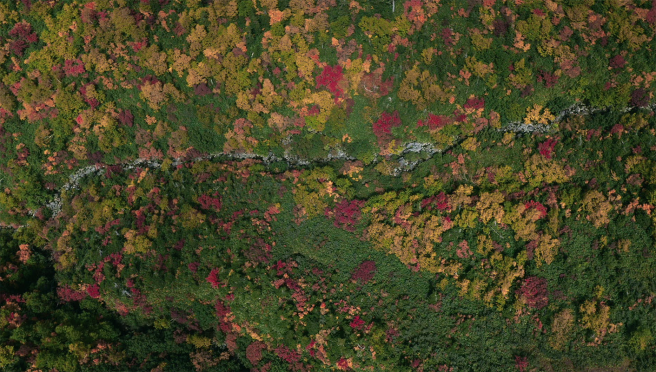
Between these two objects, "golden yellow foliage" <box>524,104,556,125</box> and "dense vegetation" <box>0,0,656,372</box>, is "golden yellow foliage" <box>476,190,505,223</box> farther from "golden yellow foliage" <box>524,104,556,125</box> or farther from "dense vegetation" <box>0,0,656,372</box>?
"golden yellow foliage" <box>524,104,556,125</box>

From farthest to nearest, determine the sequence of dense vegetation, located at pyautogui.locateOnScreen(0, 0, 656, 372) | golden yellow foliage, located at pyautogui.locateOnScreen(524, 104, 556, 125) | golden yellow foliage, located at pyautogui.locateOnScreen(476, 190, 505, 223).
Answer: golden yellow foliage, located at pyautogui.locateOnScreen(524, 104, 556, 125) → golden yellow foliage, located at pyautogui.locateOnScreen(476, 190, 505, 223) → dense vegetation, located at pyautogui.locateOnScreen(0, 0, 656, 372)

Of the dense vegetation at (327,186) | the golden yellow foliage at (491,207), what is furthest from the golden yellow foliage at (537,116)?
the golden yellow foliage at (491,207)

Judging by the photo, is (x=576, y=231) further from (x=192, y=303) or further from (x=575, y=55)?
(x=192, y=303)

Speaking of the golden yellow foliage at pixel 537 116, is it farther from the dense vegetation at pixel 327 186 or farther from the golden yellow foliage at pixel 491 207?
the golden yellow foliage at pixel 491 207

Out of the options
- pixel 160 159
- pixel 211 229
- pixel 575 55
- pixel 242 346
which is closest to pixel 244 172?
pixel 211 229

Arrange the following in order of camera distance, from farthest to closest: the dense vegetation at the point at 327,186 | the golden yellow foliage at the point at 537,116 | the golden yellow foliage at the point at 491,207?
the golden yellow foliage at the point at 537,116 < the golden yellow foliage at the point at 491,207 < the dense vegetation at the point at 327,186

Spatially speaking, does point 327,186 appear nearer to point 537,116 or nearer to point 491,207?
point 491,207

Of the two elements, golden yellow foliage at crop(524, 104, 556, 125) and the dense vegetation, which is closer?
the dense vegetation

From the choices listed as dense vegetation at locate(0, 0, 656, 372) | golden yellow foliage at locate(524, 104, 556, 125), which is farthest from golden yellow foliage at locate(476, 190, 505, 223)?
golden yellow foliage at locate(524, 104, 556, 125)

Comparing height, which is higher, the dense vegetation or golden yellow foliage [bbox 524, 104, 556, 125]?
golden yellow foliage [bbox 524, 104, 556, 125]

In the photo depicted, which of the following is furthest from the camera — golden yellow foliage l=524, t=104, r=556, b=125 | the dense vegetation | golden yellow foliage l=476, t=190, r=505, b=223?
golden yellow foliage l=524, t=104, r=556, b=125
